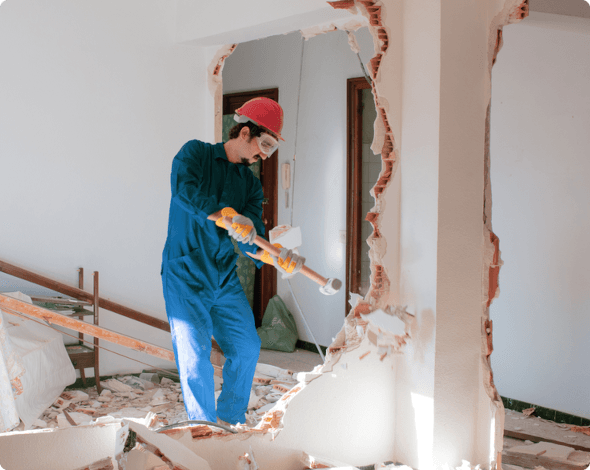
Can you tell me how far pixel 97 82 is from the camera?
3840 mm

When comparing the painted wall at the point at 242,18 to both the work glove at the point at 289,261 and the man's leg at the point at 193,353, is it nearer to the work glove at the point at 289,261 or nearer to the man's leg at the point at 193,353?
the work glove at the point at 289,261

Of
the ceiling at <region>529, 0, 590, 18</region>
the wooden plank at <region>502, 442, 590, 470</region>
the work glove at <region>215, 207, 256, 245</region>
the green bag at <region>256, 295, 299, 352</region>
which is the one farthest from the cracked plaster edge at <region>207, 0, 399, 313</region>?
the green bag at <region>256, 295, 299, 352</region>

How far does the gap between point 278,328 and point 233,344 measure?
88.6 inches

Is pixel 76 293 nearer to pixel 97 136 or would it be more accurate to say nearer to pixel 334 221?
pixel 97 136

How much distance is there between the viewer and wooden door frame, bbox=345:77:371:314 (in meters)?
4.66

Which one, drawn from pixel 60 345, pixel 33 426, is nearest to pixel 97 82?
pixel 60 345

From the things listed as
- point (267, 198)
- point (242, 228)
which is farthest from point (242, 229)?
point (267, 198)

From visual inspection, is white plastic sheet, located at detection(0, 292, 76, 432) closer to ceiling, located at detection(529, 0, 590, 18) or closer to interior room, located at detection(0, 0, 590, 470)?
interior room, located at detection(0, 0, 590, 470)

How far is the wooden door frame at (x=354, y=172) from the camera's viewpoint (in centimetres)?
Answer: 466

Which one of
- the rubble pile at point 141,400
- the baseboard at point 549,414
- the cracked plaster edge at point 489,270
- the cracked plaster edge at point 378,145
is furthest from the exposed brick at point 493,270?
the rubble pile at point 141,400

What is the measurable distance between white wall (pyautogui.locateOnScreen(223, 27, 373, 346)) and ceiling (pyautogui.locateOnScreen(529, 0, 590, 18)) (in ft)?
6.12

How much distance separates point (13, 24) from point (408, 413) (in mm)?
3266

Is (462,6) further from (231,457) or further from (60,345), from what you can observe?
(60,345)

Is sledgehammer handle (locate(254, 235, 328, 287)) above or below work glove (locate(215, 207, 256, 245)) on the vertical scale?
below
